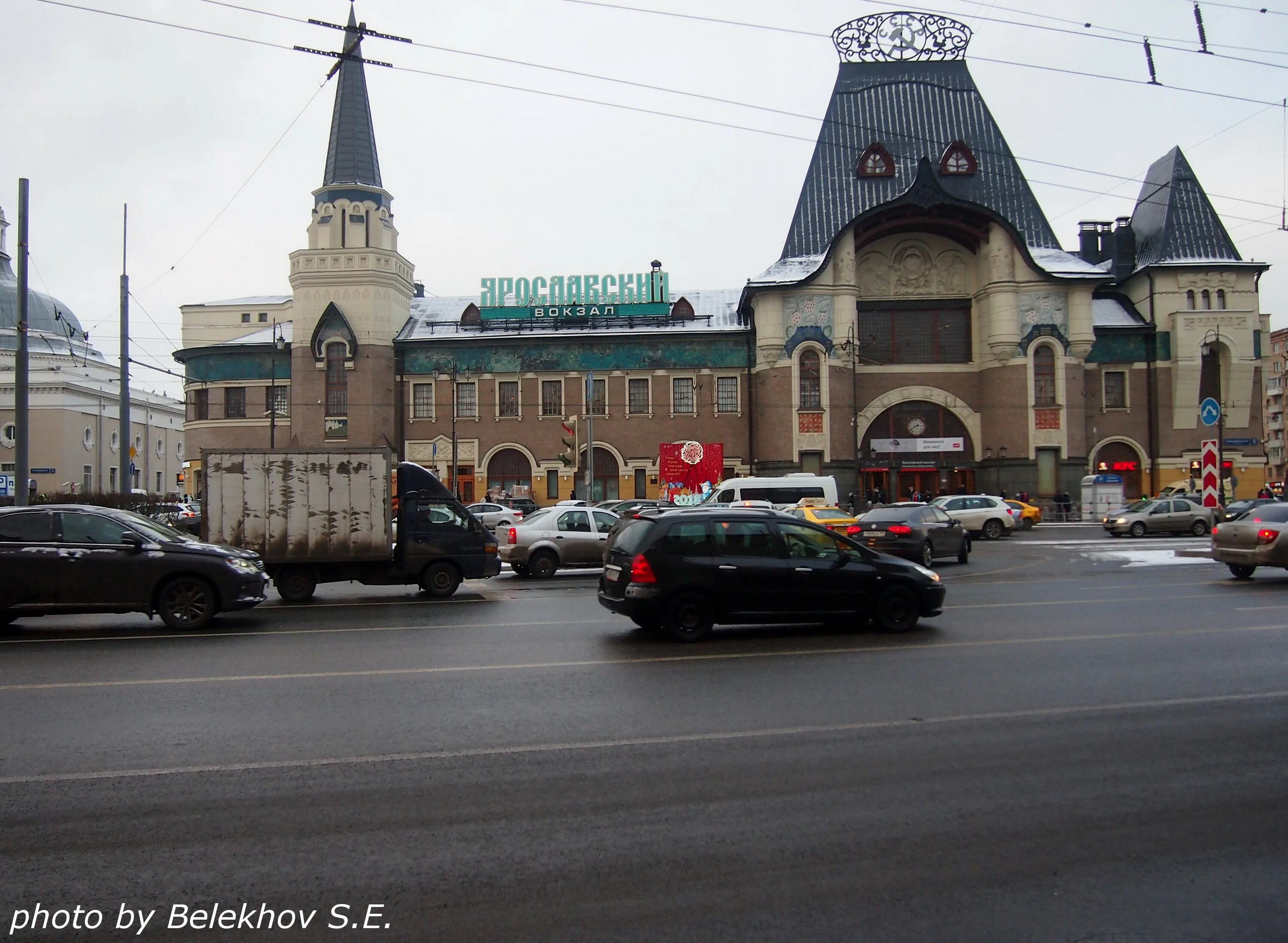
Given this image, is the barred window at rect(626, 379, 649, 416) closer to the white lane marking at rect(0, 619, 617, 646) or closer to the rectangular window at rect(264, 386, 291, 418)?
the rectangular window at rect(264, 386, 291, 418)

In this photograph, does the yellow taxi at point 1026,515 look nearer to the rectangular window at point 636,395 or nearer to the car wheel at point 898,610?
the rectangular window at point 636,395

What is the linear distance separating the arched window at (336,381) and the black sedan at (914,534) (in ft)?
113

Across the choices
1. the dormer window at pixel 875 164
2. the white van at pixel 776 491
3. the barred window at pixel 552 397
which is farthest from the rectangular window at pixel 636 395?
the dormer window at pixel 875 164

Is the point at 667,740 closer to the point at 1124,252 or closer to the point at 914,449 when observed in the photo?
the point at 914,449

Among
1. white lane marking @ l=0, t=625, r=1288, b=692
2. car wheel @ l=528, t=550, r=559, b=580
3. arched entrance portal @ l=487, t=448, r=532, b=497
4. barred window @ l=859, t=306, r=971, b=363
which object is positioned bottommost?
white lane marking @ l=0, t=625, r=1288, b=692

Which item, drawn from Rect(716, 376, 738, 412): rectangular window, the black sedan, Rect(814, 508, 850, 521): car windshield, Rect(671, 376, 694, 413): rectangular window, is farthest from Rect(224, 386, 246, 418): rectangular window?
the black sedan

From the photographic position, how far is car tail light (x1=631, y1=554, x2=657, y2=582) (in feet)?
37.1

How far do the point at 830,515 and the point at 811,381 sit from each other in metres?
22.1

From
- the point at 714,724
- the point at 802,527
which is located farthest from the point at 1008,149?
the point at 714,724

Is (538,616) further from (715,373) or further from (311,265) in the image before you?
(311,265)

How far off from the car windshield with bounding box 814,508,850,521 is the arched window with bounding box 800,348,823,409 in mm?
20168

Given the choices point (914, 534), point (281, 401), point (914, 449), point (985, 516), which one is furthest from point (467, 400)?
point (914, 534)

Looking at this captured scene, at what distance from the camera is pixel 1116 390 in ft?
164

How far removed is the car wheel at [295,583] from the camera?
16.7 metres
